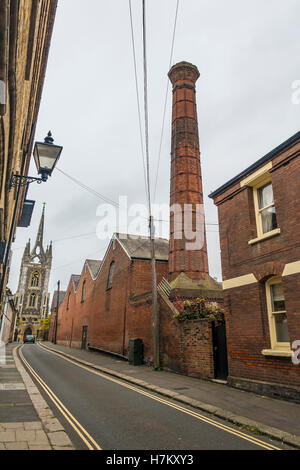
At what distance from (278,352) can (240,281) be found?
2496 millimetres

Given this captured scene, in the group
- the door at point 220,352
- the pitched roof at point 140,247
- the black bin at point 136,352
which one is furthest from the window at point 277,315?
the pitched roof at point 140,247

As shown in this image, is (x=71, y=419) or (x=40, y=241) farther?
(x=40, y=241)

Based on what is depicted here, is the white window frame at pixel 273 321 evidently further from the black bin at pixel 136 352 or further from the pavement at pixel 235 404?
the black bin at pixel 136 352

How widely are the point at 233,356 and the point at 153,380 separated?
121 inches

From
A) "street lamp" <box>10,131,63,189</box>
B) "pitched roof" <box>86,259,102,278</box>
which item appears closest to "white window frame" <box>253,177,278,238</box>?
"street lamp" <box>10,131,63,189</box>

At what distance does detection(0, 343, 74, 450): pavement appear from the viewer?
435 cm

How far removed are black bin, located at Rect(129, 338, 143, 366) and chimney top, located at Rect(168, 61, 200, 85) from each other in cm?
1866

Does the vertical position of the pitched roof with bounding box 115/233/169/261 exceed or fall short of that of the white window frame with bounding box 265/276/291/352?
it exceeds it

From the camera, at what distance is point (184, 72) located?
910 inches

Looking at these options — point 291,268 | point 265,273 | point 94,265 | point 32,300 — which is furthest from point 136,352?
point 32,300

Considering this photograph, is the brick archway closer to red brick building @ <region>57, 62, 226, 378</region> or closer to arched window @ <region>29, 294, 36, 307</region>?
red brick building @ <region>57, 62, 226, 378</region>

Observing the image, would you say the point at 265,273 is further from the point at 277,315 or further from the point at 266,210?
the point at 266,210

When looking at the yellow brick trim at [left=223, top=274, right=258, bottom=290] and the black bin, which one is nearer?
the yellow brick trim at [left=223, top=274, right=258, bottom=290]

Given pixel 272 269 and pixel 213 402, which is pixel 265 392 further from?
pixel 272 269
